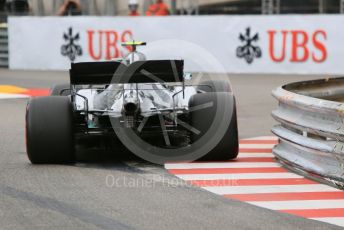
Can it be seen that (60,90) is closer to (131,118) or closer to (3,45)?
(131,118)

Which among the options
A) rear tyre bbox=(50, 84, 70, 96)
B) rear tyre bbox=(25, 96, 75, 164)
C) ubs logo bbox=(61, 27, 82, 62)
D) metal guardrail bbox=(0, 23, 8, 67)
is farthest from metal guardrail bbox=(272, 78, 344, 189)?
metal guardrail bbox=(0, 23, 8, 67)

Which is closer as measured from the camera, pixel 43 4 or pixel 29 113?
pixel 29 113

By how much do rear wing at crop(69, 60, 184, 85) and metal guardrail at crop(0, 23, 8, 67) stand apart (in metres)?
16.0

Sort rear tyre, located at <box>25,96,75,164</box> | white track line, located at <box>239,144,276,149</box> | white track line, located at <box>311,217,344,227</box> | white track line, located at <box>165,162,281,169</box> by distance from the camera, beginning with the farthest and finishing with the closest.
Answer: white track line, located at <box>239,144,276,149</box> < white track line, located at <box>165,162,281,169</box> < rear tyre, located at <box>25,96,75,164</box> < white track line, located at <box>311,217,344,227</box>

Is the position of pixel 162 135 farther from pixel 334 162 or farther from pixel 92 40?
pixel 92 40

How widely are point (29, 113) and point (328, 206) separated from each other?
3.25 metres

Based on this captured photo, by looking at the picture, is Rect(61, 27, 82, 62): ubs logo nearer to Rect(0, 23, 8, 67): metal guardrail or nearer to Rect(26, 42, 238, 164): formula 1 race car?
Rect(0, 23, 8, 67): metal guardrail

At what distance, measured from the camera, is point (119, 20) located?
23109 mm

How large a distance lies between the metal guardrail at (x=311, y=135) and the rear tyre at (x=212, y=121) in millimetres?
499

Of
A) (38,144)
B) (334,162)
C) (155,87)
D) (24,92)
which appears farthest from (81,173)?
(24,92)

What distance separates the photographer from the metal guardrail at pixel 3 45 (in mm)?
24469

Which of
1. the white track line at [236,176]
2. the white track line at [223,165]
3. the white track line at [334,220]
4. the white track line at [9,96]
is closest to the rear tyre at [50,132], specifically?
the white track line at [223,165]

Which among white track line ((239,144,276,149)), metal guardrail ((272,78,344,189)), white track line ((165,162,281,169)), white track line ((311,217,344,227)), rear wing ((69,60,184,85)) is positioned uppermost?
rear wing ((69,60,184,85))

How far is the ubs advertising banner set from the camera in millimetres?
21219
